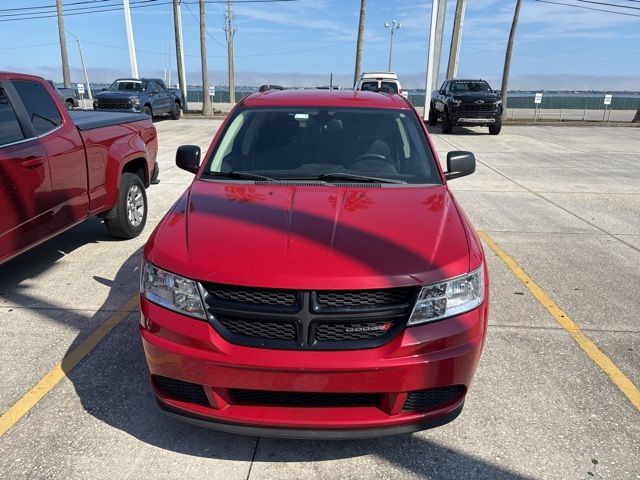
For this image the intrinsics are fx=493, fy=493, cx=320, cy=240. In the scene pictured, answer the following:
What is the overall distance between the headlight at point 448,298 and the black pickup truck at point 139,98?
18009 mm

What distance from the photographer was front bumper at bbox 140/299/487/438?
2074mm

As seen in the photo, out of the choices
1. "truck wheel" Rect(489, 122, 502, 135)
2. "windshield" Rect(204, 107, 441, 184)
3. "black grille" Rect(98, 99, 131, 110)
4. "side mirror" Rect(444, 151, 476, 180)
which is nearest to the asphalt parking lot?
"side mirror" Rect(444, 151, 476, 180)

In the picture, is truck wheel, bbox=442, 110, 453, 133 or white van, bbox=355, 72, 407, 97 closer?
truck wheel, bbox=442, 110, 453, 133

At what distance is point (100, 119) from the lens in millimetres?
5395

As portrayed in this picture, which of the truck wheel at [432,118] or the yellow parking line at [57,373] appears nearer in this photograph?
the yellow parking line at [57,373]

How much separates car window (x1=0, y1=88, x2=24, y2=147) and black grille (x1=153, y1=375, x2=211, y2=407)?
266cm

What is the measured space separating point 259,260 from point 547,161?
12020 mm

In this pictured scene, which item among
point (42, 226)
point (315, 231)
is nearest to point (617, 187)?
point (315, 231)

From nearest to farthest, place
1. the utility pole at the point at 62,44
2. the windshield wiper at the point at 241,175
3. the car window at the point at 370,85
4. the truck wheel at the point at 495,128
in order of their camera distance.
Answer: the windshield wiper at the point at 241,175
the truck wheel at the point at 495,128
the car window at the point at 370,85
the utility pole at the point at 62,44

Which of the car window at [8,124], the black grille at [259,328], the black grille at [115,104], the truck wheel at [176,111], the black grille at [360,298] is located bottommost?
the truck wheel at [176,111]

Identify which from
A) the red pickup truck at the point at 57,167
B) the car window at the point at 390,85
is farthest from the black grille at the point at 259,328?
the car window at the point at 390,85

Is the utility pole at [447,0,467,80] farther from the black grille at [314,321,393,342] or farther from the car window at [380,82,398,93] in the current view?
the black grille at [314,321,393,342]

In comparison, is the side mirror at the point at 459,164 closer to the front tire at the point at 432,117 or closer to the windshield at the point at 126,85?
the front tire at the point at 432,117

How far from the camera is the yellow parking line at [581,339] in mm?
3018
